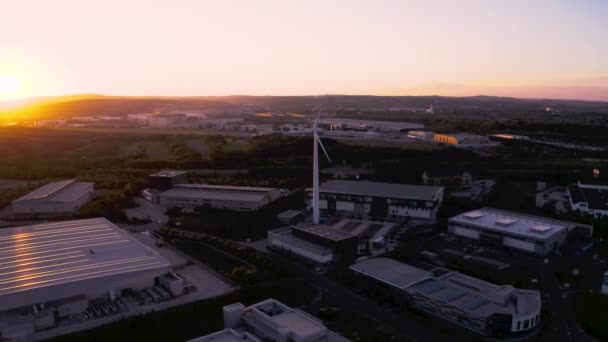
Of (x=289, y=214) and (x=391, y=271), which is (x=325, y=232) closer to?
(x=391, y=271)

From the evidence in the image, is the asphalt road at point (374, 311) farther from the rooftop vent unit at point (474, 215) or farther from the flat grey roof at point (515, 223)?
the rooftop vent unit at point (474, 215)

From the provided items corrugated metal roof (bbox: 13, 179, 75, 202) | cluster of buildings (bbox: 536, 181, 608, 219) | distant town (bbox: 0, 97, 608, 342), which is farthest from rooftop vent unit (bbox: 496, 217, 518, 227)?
corrugated metal roof (bbox: 13, 179, 75, 202)

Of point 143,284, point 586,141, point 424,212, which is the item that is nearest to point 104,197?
point 143,284

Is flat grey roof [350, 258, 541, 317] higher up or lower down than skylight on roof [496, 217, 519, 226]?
lower down

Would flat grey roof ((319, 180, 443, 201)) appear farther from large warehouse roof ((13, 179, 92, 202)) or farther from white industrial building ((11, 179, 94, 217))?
large warehouse roof ((13, 179, 92, 202))

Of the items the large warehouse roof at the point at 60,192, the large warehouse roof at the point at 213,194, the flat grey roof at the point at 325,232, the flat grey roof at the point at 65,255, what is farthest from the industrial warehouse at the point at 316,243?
the large warehouse roof at the point at 60,192

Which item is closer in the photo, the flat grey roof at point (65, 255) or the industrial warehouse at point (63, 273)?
the industrial warehouse at point (63, 273)

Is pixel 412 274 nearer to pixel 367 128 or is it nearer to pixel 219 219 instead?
pixel 219 219
